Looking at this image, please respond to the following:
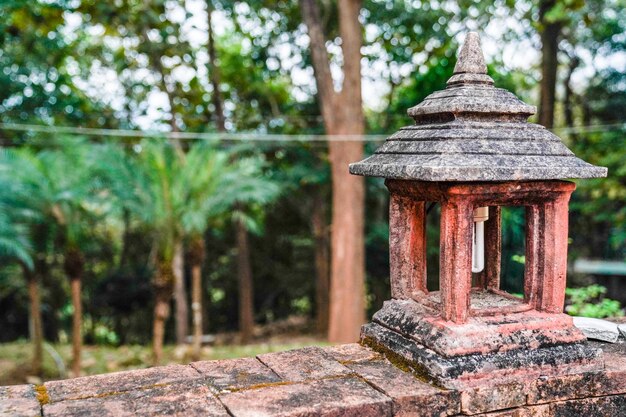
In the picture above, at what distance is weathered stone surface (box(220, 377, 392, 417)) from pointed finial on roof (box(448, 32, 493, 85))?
1.31 m

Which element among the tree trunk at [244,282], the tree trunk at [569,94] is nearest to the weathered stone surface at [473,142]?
the tree trunk at [244,282]

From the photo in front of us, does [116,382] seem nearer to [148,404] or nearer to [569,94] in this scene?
[148,404]

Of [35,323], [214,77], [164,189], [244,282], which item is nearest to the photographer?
[164,189]

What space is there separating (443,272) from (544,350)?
507mm

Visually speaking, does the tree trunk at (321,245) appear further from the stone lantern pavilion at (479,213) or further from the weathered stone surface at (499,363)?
the weathered stone surface at (499,363)

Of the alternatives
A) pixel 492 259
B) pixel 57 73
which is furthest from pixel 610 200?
pixel 57 73

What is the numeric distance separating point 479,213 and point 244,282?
8254 mm

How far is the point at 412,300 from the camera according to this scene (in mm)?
2656

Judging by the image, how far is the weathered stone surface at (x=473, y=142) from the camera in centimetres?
213

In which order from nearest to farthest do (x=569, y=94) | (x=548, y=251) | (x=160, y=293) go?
(x=548, y=251) < (x=160, y=293) < (x=569, y=94)

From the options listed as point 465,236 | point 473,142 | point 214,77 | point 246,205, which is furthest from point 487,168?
point 246,205

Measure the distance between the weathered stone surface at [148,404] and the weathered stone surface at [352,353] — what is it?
0.62m

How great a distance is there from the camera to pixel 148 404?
2057 mm

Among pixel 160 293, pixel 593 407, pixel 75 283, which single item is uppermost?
pixel 593 407
